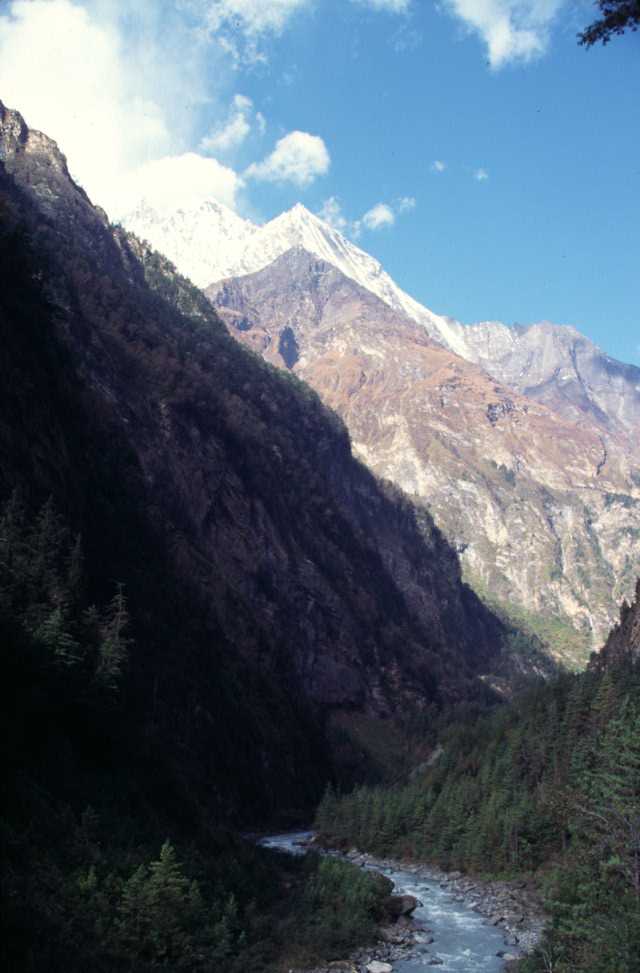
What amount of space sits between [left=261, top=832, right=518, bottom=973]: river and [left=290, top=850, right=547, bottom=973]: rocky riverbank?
0.12m

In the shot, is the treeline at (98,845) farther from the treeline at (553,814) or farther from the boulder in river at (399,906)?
the treeline at (553,814)

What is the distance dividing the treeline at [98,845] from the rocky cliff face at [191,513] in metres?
8.55

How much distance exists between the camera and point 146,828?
36625 mm

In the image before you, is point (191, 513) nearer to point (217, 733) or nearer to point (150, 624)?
point (217, 733)

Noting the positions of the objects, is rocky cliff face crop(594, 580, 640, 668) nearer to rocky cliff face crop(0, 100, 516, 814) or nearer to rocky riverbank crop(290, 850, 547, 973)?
rocky cliff face crop(0, 100, 516, 814)

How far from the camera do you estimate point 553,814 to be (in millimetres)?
59281

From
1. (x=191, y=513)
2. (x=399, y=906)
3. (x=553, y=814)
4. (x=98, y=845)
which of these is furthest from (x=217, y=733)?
(x=98, y=845)

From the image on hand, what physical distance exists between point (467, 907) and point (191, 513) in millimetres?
75800

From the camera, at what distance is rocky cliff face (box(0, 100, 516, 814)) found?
6662 cm

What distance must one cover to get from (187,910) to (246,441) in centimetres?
12154

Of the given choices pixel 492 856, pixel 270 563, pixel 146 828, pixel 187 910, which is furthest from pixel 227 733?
pixel 270 563

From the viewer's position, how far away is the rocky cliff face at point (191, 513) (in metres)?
66.6

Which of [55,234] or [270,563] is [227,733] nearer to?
[270,563]

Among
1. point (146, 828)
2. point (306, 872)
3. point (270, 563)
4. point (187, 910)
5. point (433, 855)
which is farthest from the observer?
point (270, 563)
